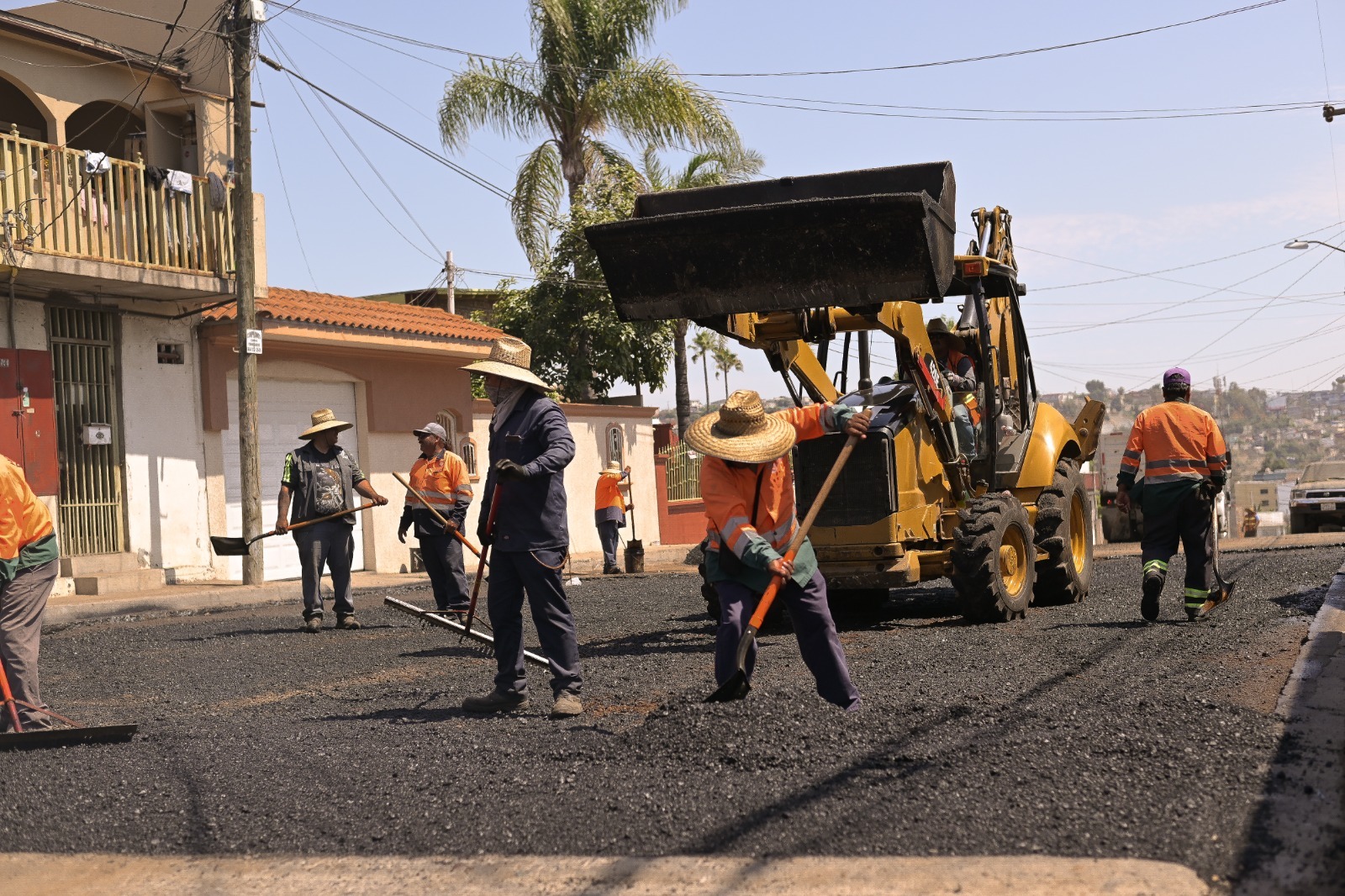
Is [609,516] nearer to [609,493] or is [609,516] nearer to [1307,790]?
[609,493]

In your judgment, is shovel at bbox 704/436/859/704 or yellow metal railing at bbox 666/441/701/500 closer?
shovel at bbox 704/436/859/704

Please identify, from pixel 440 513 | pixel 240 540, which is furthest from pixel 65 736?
pixel 240 540

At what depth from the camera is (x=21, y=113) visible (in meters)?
18.9

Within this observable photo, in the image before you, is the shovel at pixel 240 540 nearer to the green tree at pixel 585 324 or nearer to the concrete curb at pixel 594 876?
the concrete curb at pixel 594 876

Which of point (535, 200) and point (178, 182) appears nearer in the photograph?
point (178, 182)

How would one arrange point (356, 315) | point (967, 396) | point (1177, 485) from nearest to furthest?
1. point (1177, 485)
2. point (967, 396)
3. point (356, 315)

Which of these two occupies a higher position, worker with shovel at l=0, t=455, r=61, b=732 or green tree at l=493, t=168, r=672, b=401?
green tree at l=493, t=168, r=672, b=401

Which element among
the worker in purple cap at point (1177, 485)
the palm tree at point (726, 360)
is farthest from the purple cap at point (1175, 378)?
the palm tree at point (726, 360)

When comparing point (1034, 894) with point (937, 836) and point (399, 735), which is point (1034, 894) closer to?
point (937, 836)

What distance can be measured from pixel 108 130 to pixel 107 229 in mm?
3405

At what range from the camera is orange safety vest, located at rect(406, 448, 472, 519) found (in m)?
12.7

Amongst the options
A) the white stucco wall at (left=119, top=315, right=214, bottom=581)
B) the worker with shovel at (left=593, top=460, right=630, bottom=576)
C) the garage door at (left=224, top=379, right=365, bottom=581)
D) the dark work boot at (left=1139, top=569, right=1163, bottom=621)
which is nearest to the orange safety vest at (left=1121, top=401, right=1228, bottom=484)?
the dark work boot at (left=1139, top=569, right=1163, bottom=621)

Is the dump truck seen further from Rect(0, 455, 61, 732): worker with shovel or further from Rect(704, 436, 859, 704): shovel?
Rect(0, 455, 61, 732): worker with shovel

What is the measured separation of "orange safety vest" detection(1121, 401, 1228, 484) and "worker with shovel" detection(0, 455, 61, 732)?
22.6ft
